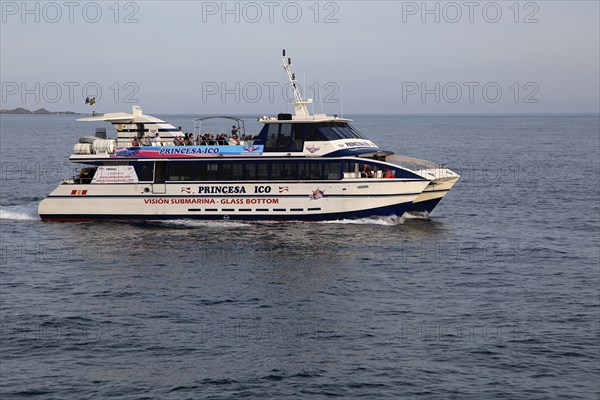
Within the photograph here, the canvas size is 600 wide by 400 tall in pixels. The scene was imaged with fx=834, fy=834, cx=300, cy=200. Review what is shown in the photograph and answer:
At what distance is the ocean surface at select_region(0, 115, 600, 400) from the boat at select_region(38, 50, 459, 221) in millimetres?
946

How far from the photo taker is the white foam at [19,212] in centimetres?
4912

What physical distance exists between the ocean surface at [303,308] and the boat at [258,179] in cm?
95

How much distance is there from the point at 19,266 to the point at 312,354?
16990mm

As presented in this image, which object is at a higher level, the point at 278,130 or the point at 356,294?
the point at 278,130

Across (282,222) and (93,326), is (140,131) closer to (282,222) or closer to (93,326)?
(282,222)

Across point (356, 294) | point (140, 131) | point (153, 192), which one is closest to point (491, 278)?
point (356, 294)

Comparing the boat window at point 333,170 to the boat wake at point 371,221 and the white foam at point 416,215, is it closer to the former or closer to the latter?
the boat wake at point 371,221

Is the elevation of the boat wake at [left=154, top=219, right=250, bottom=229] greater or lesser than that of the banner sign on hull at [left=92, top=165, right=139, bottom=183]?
lesser

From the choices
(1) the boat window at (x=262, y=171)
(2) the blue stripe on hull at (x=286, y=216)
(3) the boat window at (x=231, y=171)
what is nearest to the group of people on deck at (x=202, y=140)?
(3) the boat window at (x=231, y=171)

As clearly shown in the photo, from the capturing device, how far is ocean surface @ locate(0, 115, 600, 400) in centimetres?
2303

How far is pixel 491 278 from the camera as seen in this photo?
34062 mm

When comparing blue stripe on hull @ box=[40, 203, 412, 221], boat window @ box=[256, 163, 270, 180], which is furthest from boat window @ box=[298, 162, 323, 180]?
blue stripe on hull @ box=[40, 203, 412, 221]

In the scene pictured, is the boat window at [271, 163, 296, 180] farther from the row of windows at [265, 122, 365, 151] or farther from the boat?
the row of windows at [265, 122, 365, 151]

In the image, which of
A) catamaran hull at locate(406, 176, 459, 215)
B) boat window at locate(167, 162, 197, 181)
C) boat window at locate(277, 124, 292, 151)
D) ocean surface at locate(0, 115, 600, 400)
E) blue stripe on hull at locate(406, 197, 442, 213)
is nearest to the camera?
ocean surface at locate(0, 115, 600, 400)
